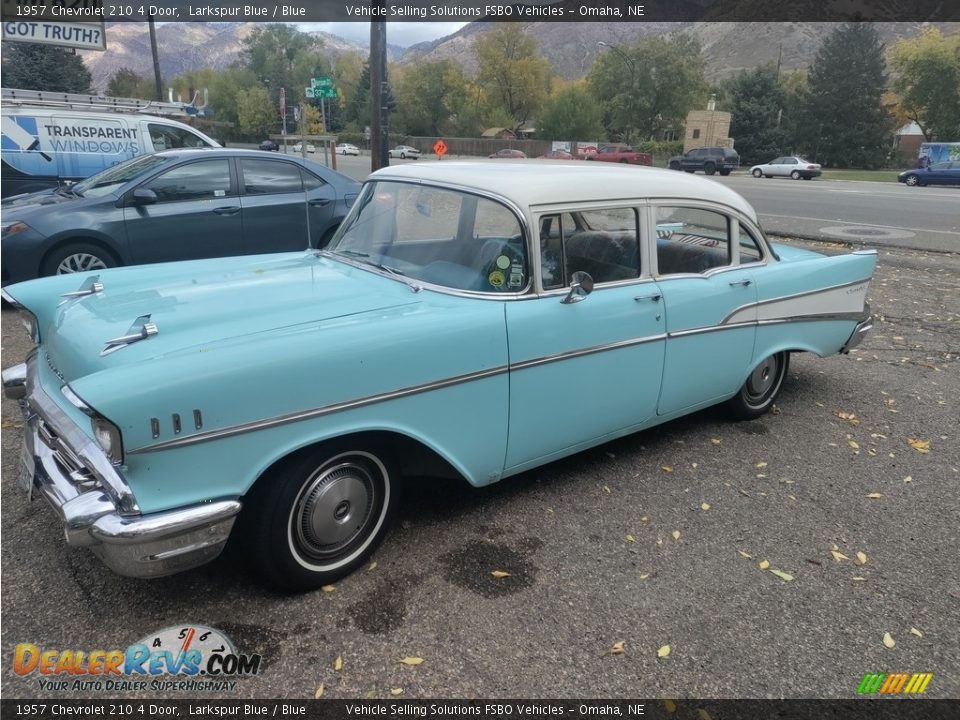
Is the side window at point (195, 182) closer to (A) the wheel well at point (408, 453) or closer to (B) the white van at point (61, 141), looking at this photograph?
(B) the white van at point (61, 141)

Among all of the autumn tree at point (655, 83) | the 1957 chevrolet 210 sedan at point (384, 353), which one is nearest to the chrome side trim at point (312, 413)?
the 1957 chevrolet 210 sedan at point (384, 353)

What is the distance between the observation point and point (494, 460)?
3182 millimetres

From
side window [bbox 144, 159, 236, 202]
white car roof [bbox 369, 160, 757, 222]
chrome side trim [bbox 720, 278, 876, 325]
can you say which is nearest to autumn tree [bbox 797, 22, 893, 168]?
chrome side trim [bbox 720, 278, 876, 325]

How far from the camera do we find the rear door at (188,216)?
6.62 m

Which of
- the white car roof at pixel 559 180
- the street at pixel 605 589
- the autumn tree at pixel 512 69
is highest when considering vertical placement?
the autumn tree at pixel 512 69

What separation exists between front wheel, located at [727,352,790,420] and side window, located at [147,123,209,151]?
28.4 feet

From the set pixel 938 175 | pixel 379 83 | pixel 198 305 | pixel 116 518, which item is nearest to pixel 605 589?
pixel 116 518

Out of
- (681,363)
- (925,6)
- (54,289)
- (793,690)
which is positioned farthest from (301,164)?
(925,6)

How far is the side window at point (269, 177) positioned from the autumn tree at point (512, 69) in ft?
251

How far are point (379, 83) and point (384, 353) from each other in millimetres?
10148

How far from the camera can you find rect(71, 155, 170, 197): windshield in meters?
6.79

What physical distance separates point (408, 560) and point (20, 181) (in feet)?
29.9

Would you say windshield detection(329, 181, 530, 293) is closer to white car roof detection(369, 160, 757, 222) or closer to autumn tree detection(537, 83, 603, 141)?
white car roof detection(369, 160, 757, 222)

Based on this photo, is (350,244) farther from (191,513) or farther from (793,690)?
(793,690)
